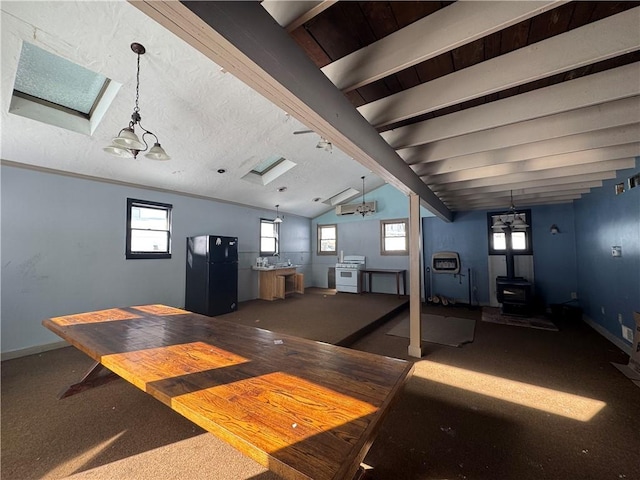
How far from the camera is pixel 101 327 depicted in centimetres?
191

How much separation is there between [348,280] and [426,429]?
16.6 feet

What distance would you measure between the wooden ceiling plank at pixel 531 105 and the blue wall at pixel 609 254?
2.03 metres

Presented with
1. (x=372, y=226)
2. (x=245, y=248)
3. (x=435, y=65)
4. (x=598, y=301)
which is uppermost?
(x=435, y=65)

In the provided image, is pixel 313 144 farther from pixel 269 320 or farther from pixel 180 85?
pixel 269 320

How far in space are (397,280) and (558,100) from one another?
17.1ft

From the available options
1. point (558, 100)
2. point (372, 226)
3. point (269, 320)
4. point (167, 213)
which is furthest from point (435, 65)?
point (372, 226)

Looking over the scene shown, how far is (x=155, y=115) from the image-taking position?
2.86 meters

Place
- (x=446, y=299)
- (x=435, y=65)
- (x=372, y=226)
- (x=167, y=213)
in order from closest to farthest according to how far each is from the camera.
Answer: (x=435, y=65)
(x=167, y=213)
(x=446, y=299)
(x=372, y=226)

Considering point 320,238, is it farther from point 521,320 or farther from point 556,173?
point 556,173

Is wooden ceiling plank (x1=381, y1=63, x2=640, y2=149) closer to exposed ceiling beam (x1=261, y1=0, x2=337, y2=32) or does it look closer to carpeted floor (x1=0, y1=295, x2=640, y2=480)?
exposed ceiling beam (x1=261, y1=0, x2=337, y2=32)

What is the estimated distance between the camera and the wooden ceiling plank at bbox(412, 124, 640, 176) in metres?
2.14

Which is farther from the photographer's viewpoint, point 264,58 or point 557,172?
point 557,172

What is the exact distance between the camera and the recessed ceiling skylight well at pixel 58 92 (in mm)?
2262

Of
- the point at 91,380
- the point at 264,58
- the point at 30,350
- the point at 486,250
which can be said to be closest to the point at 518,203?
the point at 486,250
